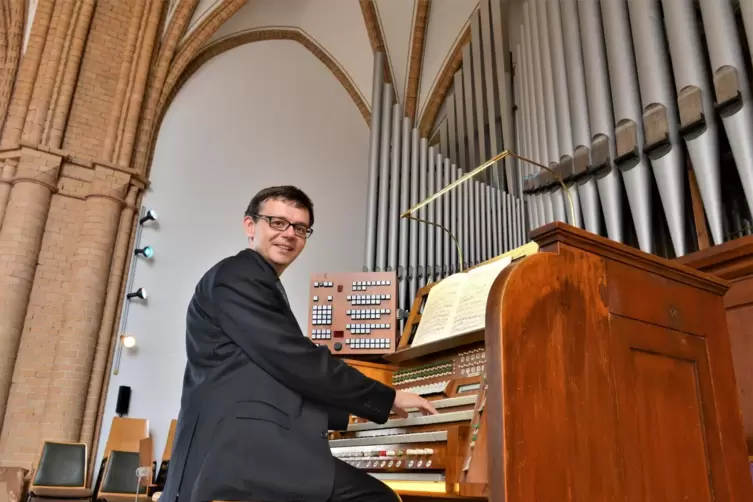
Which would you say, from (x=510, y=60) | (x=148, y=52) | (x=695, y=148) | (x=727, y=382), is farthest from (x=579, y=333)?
(x=148, y=52)

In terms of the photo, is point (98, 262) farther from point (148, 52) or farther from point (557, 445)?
point (557, 445)

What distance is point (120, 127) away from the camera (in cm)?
616

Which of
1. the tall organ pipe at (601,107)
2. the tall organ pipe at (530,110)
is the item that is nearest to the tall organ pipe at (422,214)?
the tall organ pipe at (530,110)

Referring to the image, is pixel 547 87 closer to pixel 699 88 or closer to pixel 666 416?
pixel 699 88

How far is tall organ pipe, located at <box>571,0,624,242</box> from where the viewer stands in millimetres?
3550

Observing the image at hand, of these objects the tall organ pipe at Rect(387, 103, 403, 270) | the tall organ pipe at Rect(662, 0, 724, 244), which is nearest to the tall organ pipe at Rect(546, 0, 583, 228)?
the tall organ pipe at Rect(662, 0, 724, 244)

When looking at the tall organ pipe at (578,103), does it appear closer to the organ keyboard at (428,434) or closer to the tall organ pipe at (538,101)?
the tall organ pipe at (538,101)

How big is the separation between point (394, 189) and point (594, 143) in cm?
248

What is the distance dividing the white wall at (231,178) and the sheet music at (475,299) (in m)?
4.01

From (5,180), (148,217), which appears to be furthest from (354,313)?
(5,180)

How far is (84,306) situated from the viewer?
5.53 meters

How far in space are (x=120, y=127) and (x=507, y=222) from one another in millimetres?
3880

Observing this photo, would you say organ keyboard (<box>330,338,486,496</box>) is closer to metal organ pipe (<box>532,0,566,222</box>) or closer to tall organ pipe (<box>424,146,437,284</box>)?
metal organ pipe (<box>532,0,566,222</box>)

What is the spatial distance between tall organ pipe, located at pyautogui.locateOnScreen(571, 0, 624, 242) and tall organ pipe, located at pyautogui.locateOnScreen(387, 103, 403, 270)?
206 centimetres
